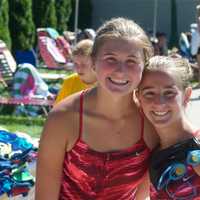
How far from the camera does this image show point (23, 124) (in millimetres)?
8266

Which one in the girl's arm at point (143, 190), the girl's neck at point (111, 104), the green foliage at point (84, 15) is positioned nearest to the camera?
the girl's neck at point (111, 104)

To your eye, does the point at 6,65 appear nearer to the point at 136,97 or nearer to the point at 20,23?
the point at 20,23

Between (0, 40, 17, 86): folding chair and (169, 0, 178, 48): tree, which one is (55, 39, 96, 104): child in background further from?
(169, 0, 178, 48): tree

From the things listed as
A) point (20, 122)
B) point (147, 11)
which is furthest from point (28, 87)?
point (147, 11)

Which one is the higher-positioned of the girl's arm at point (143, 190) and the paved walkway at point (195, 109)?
the girl's arm at point (143, 190)

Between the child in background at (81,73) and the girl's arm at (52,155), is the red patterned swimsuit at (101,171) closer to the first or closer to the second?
the girl's arm at (52,155)

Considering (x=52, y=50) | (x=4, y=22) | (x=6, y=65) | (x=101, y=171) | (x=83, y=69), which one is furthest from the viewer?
(x=52, y=50)

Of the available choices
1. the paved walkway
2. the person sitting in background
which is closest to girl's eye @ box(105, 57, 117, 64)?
the paved walkway

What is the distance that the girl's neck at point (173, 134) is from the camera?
2291mm

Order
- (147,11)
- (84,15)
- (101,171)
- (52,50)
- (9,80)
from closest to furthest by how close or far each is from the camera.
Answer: (101,171)
(9,80)
(52,50)
(84,15)
(147,11)

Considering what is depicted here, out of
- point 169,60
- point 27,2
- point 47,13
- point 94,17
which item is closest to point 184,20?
point 94,17

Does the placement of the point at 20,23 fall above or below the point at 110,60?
below

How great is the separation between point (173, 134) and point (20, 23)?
14.3 meters

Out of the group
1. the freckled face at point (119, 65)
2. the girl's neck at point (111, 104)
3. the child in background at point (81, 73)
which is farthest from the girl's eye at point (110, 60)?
the child in background at point (81, 73)
